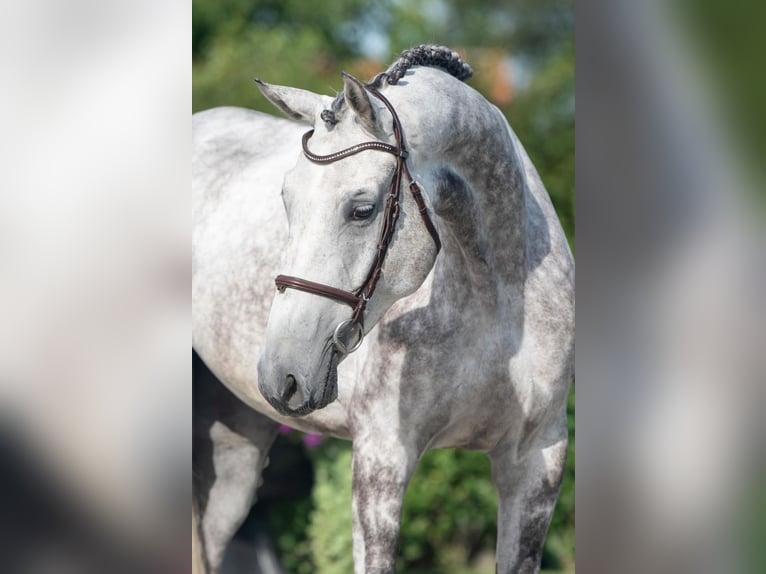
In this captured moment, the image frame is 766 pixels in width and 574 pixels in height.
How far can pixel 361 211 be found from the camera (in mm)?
1877

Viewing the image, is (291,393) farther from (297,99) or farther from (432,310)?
(297,99)

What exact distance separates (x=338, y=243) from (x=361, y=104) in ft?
0.88

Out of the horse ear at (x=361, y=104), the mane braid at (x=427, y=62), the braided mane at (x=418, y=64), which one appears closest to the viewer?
the horse ear at (x=361, y=104)

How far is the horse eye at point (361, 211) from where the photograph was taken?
1.87 metres

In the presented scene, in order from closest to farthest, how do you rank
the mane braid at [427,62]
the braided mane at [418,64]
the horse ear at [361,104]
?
the horse ear at [361,104]
the braided mane at [418,64]
the mane braid at [427,62]

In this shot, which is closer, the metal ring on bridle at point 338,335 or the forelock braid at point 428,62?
the metal ring on bridle at point 338,335

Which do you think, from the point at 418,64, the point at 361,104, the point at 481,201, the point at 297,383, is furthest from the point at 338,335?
the point at 418,64

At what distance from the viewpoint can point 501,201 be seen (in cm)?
224

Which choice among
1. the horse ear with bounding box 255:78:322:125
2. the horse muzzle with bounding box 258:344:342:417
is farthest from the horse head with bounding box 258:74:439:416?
the horse ear with bounding box 255:78:322:125

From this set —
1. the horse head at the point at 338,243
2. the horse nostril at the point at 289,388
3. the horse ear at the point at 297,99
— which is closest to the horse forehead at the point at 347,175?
the horse head at the point at 338,243

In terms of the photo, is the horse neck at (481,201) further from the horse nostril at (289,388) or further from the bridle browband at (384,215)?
the horse nostril at (289,388)

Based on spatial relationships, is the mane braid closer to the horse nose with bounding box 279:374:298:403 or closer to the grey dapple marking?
the grey dapple marking
